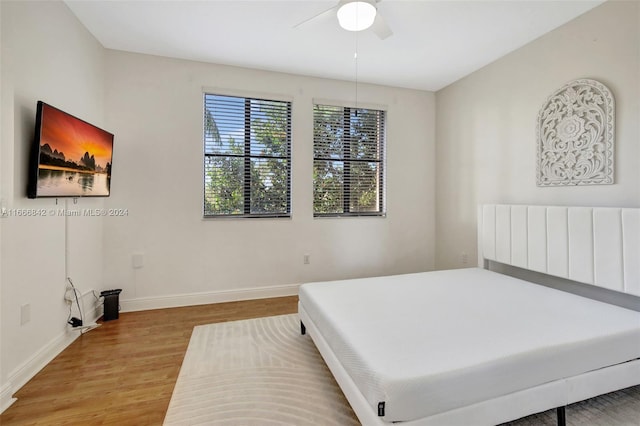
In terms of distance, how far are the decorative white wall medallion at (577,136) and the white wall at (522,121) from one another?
62mm

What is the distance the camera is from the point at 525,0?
90.5 inches

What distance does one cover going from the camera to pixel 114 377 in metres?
1.96

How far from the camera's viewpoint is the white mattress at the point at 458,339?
1.24m

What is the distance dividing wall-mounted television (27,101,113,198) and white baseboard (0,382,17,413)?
1159mm

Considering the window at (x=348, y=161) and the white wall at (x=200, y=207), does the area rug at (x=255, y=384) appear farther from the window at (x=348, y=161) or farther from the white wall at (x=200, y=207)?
the window at (x=348, y=161)

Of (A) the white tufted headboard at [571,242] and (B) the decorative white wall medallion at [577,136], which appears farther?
(B) the decorative white wall medallion at [577,136]

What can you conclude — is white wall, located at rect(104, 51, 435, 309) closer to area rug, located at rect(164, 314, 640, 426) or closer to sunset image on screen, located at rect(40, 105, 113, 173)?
sunset image on screen, located at rect(40, 105, 113, 173)

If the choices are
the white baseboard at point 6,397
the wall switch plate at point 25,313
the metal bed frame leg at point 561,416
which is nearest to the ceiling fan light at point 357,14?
the metal bed frame leg at point 561,416

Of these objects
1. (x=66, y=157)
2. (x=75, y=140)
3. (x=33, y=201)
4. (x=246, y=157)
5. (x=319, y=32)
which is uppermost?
(x=319, y=32)

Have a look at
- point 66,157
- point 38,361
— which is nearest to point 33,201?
Answer: point 66,157

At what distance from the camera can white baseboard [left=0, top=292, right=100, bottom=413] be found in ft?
5.58

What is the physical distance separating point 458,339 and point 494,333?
0.77 feet

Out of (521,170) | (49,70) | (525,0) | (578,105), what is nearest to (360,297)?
(521,170)

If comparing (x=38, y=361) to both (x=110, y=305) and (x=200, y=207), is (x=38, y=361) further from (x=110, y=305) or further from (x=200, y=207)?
(x=200, y=207)
